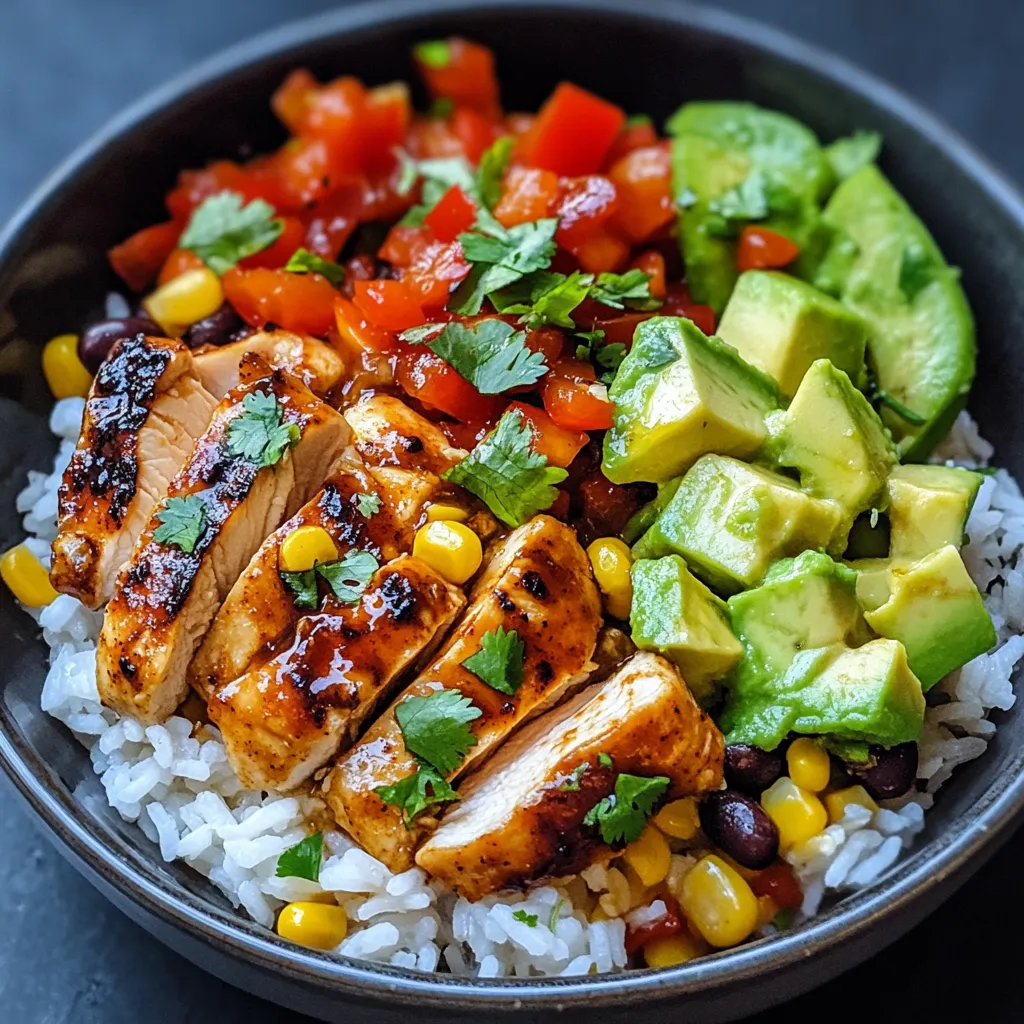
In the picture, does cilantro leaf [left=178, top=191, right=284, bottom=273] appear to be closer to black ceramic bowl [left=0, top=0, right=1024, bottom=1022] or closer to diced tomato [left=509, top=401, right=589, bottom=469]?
black ceramic bowl [left=0, top=0, right=1024, bottom=1022]

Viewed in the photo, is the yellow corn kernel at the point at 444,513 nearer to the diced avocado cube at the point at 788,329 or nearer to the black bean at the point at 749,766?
the black bean at the point at 749,766

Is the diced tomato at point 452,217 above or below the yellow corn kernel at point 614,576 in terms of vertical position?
above

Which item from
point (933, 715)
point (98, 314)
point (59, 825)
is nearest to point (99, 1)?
point (98, 314)

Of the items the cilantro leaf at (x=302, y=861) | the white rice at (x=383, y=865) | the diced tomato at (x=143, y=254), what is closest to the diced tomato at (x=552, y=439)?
the white rice at (x=383, y=865)

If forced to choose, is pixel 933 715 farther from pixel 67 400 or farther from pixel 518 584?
pixel 67 400

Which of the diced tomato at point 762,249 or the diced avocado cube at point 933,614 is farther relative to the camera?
the diced tomato at point 762,249

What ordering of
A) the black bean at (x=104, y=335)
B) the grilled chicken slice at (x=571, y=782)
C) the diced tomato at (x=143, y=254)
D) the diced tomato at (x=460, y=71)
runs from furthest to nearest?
the diced tomato at (x=460, y=71) → the diced tomato at (x=143, y=254) → the black bean at (x=104, y=335) → the grilled chicken slice at (x=571, y=782)
